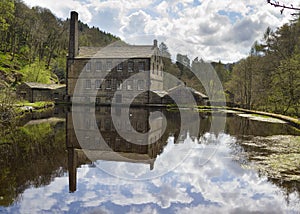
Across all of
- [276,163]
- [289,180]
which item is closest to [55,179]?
[289,180]

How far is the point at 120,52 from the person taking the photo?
4462 centimetres

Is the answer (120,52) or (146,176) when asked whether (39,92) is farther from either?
(146,176)

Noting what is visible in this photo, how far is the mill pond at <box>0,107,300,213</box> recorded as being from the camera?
6145mm

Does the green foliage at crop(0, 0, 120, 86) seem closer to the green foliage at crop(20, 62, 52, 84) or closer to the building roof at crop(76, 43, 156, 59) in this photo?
the green foliage at crop(20, 62, 52, 84)

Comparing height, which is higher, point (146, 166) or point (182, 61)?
point (182, 61)

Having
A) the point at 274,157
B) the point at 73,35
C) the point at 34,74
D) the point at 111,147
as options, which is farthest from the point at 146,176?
the point at 34,74

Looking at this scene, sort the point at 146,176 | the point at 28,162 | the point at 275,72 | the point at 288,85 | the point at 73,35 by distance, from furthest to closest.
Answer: the point at 73,35
the point at 275,72
the point at 288,85
the point at 28,162
the point at 146,176

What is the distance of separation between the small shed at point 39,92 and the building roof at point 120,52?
635cm

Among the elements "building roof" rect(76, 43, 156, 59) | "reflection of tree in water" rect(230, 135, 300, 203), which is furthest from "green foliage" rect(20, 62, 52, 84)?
"reflection of tree in water" rect(230, 135, 300, 203)

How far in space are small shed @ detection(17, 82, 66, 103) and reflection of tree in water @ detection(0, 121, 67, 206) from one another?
85.0 ft

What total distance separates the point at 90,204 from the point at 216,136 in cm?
1061

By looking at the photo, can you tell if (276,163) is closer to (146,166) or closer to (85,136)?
(146,166)

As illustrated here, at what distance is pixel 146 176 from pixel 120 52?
38134mm

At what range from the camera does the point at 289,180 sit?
762 centimetres
